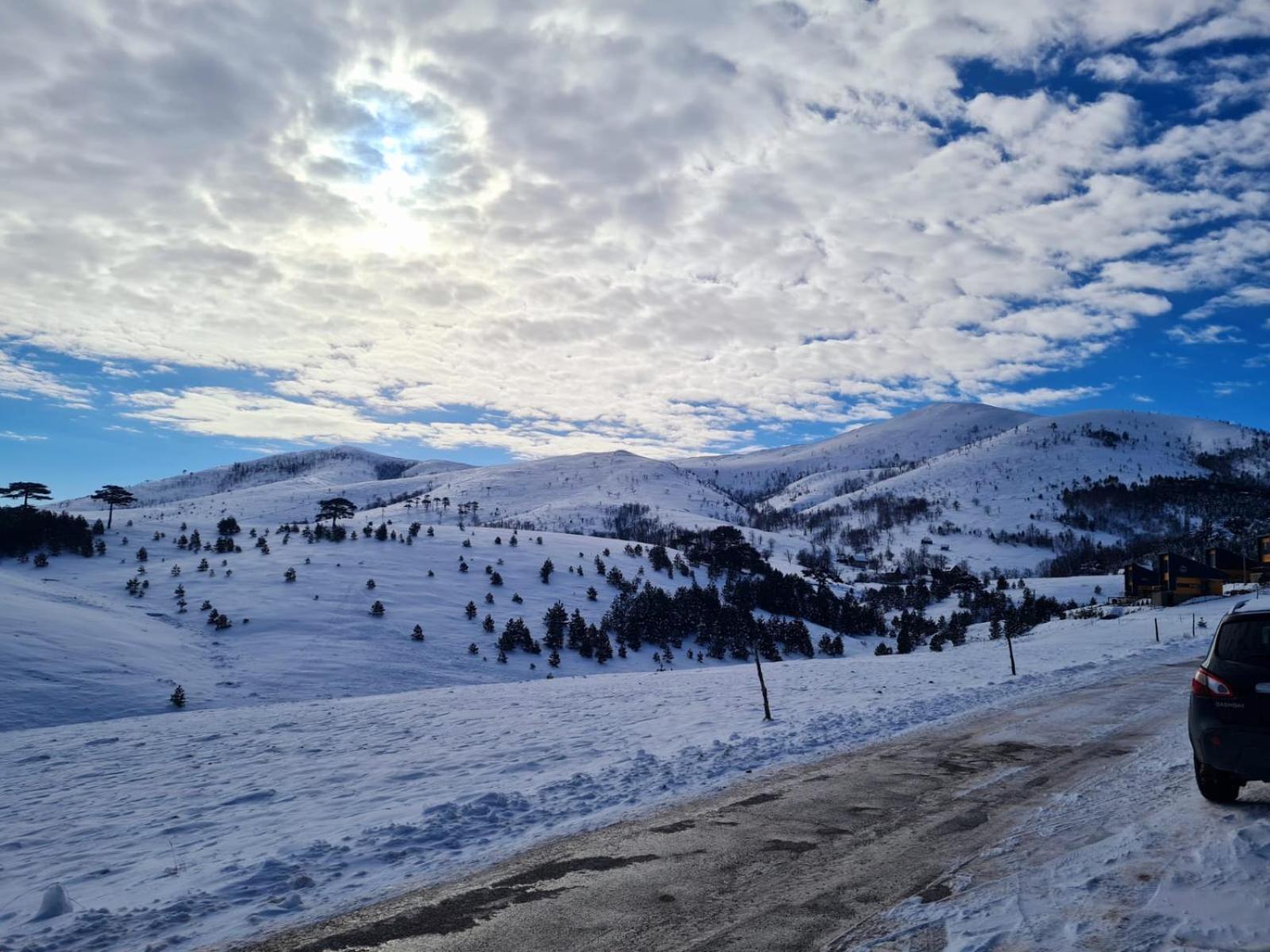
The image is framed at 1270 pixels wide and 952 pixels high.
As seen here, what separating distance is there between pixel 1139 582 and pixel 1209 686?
10230 cm

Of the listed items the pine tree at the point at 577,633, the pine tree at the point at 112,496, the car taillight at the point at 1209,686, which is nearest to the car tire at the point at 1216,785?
the car taillight at the point at 1209,686

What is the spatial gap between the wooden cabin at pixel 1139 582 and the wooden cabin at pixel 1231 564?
7.79 m

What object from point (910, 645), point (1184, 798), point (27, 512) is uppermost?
point (27, 512)

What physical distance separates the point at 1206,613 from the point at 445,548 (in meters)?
75.1

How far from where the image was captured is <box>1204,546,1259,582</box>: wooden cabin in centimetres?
9025

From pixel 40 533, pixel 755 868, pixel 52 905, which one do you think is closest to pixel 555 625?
pixel 40 533

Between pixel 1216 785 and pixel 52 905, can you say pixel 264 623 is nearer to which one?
pixel 52 905

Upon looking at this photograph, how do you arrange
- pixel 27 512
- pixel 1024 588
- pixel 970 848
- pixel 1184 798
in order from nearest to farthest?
1. pixel 970 848
2. pixel 1184 798
3. pixel 27 512
4. pixel 1024 588

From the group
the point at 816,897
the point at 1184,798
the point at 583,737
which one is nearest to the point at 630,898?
the point at 816,897

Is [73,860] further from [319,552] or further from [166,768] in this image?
[319,552]

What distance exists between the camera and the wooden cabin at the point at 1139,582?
88188mm

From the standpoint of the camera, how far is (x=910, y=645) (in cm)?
7081

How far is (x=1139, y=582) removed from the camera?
296 feet

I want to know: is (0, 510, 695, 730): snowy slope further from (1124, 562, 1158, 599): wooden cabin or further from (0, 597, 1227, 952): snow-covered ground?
(1124, 562, 1158, 599): wooden cabin
